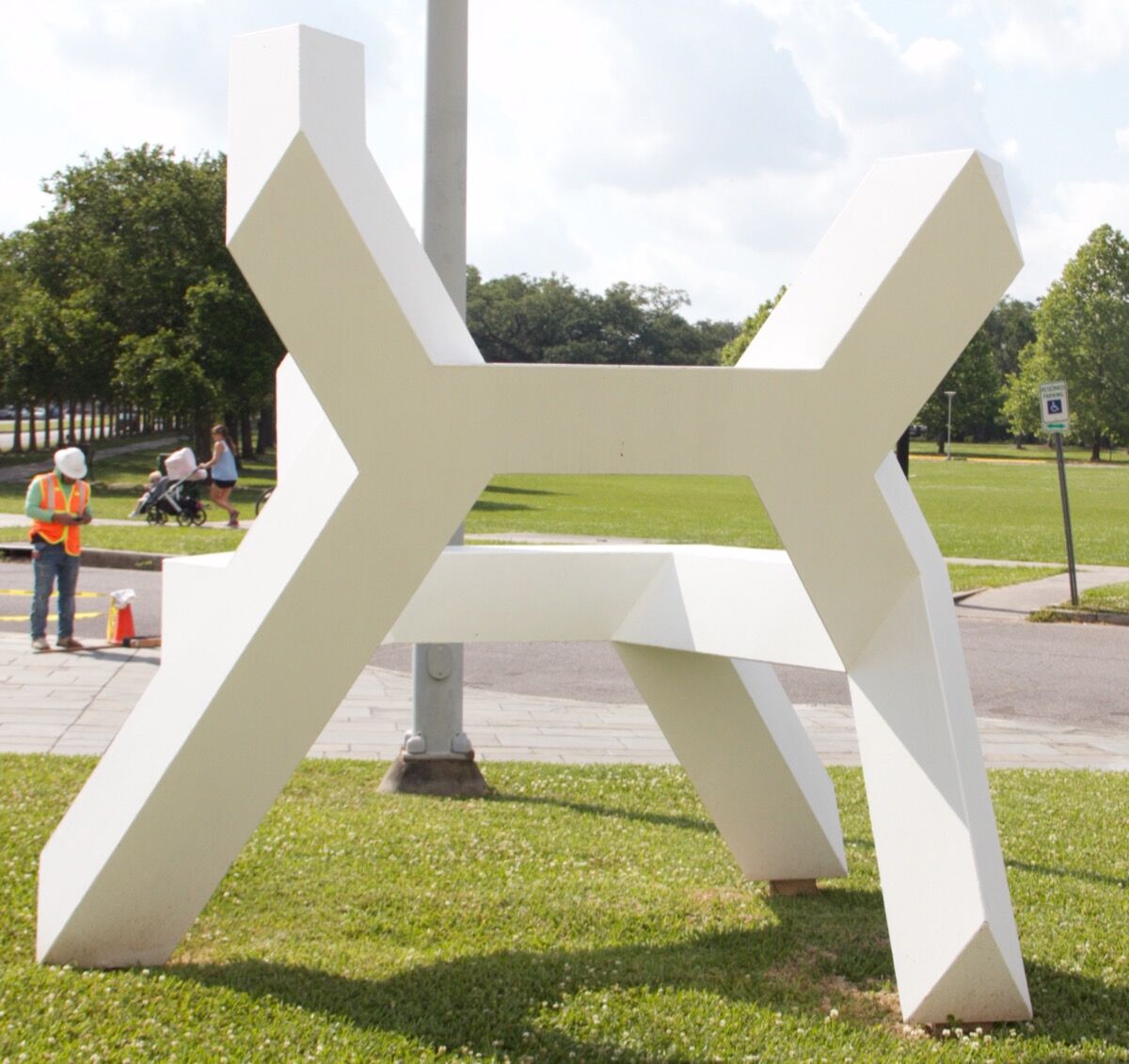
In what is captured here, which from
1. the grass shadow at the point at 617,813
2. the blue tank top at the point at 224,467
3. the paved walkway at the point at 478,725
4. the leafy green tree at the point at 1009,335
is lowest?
the paved walkway at the point at 478,725

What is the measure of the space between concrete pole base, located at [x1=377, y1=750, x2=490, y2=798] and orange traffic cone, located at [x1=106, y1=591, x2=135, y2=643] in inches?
219

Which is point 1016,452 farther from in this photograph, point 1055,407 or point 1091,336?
point 1055,407

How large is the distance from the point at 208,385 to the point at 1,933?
111 feet

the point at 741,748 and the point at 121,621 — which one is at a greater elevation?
the point at 741,748

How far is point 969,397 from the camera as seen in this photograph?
4001 inches

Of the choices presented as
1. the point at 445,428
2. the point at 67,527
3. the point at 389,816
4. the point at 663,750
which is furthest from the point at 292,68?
the point at 67,527

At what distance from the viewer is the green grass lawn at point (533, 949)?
434 cm

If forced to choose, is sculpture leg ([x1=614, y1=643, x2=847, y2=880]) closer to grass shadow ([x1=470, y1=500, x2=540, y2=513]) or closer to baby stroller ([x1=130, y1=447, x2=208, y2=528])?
baby stroller ([x1=130, y1=447, x2=208, y2=528])

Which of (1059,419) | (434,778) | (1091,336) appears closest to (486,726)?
(434,778)

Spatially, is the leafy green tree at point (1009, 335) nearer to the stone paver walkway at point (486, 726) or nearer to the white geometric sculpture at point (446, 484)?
the stone paver walkway at point (486, 726)

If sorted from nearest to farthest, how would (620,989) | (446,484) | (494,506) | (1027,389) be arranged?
(446,484) < (620,989) < (494,506) < (1027,389)

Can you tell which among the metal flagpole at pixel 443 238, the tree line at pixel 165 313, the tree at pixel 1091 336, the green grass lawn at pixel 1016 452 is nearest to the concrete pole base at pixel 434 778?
the metal flagpole at pixel 443 238

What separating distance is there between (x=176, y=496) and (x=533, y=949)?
20834 millimetres

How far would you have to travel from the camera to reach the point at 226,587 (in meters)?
4.73
